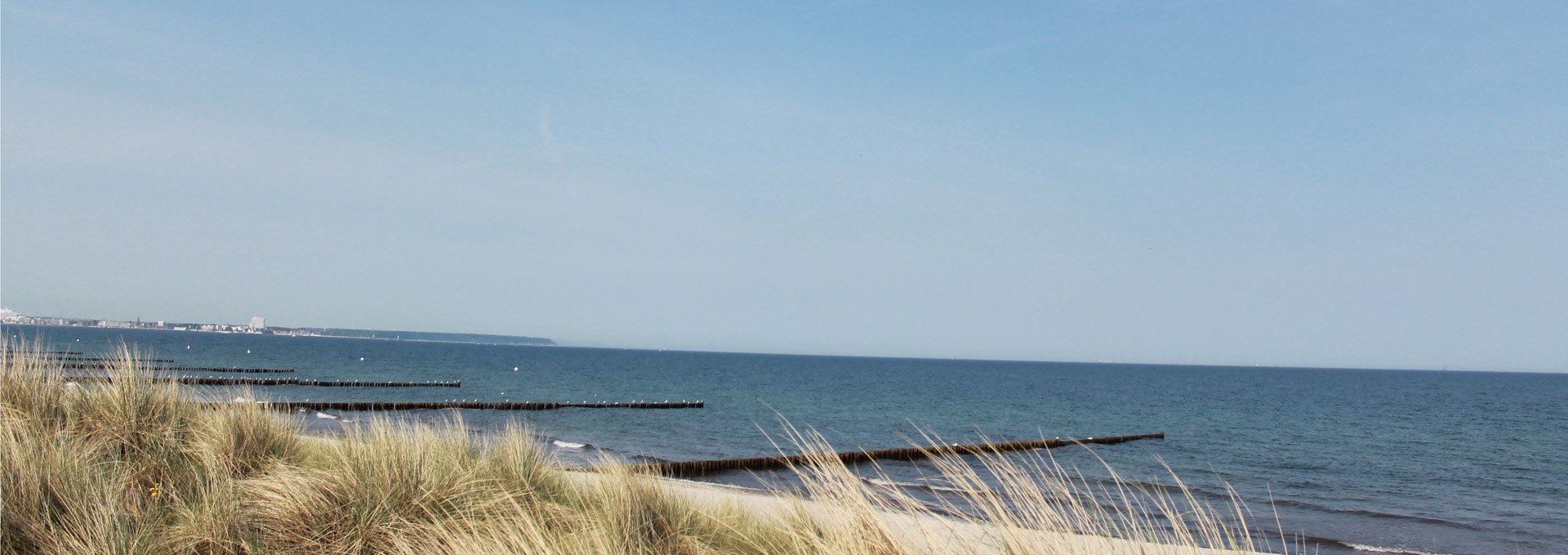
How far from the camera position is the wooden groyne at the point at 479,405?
31875 mm

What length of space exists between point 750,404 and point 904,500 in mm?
42856

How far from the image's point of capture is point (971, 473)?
140 inches

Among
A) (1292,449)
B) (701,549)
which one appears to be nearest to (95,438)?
(701,549)

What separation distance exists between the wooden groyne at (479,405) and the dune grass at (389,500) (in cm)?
2021

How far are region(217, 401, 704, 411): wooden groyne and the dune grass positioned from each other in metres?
20.2

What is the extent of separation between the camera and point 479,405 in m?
35.9

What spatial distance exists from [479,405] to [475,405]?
0.54ft

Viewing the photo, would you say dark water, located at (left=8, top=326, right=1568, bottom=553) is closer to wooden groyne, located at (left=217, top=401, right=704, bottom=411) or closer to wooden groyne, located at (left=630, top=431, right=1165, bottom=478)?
wooden groyne, located at (left=630, top=431, right=1165, bottom=478)

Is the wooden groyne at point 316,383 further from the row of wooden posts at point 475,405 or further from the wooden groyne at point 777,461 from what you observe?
the wooden groyne at point 777,461

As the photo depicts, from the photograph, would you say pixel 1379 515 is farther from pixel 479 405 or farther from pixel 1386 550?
pixel 479 405

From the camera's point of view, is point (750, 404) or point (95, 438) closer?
point (95, 438)

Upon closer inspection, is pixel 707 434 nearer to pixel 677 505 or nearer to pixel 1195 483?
pixel 1195 483

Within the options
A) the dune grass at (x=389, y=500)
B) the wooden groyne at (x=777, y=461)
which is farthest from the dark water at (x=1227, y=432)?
the dune grass at (x=389, y=500)

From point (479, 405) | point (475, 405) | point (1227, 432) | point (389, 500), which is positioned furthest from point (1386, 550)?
point (475, 405)
